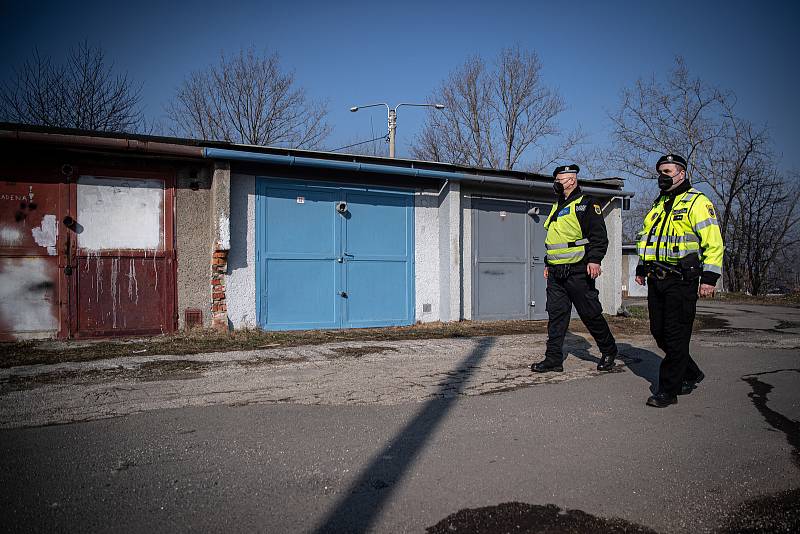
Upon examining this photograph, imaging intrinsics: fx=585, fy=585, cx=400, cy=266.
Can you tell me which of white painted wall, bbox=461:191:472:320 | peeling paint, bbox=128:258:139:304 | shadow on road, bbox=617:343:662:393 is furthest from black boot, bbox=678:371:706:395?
peeling paint, bbox=128:258:139:304

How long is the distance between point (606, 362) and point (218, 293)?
5752 millimetres

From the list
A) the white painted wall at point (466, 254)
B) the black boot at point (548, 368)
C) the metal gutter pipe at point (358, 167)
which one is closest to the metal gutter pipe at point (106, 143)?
the metal gutter pipe at point (358, 167)

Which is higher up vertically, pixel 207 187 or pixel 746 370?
pixel 207 187

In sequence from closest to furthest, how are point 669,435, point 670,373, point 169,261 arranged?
point 669,435, point 670,373, point 169,261

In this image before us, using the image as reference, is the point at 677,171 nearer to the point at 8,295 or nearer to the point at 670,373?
the point at 670,373

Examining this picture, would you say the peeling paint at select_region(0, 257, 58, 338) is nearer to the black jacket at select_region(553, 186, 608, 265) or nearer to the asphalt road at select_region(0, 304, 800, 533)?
the asphalt road at select_region(0, 304, 800, 533)

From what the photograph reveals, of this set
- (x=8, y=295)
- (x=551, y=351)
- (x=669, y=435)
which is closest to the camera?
(x=669, y=435)

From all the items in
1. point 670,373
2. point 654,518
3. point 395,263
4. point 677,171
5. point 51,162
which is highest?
point 51,162

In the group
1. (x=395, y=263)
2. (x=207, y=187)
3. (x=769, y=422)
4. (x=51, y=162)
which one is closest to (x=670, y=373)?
(x=769, y=422)

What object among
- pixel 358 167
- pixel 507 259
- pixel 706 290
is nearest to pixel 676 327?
pixel 706 290

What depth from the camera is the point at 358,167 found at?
381 inches

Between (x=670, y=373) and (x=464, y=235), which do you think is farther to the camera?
(x=464, y=235)

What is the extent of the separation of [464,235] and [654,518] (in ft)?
28.5

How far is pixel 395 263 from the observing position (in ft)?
34.4
